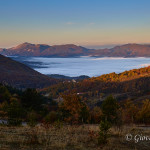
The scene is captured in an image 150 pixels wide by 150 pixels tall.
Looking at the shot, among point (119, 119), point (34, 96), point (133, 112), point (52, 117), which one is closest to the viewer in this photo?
point (119, 119)

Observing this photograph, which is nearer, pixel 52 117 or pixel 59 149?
pixel 59 149

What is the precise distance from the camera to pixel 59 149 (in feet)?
28.4

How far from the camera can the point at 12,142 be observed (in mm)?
9453

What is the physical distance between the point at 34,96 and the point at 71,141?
35195 mm

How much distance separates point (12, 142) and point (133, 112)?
1107 inches

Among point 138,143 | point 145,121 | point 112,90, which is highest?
point 138,143

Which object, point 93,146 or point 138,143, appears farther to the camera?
point 138,143

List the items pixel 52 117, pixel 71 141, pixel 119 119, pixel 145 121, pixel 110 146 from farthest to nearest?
pixel 145 121 < pixel 52 117 < pixel 119 119 < pixel 71 141 < pixel 110 146

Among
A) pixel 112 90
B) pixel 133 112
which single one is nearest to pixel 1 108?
pixel 133 112

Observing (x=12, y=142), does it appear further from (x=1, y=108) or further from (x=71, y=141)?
(x=1, y=108)

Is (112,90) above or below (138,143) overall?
below

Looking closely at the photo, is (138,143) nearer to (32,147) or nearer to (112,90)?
(32,147)

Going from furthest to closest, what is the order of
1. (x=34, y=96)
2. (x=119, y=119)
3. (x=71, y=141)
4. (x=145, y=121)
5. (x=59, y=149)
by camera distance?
(x=34, y=96) < (x=145, y=121) < (x=119, y=119) < (x=71, y=141) < (x=59, y=149)

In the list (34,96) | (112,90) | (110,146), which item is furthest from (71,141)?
(112,90)
